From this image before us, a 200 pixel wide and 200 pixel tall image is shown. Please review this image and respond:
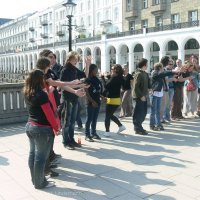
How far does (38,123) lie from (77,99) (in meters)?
2.37

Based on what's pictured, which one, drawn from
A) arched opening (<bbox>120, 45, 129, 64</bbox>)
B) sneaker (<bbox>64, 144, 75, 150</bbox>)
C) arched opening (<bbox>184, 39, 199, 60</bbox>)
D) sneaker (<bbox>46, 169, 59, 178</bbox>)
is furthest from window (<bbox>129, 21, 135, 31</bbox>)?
sneaker (<bbox>46, 169, 59, 178</bbox>)

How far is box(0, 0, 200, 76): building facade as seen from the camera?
36.5 m

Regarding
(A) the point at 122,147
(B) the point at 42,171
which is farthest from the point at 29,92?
(A) the point at 122,147

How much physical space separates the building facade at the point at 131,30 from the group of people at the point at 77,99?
51.3ft

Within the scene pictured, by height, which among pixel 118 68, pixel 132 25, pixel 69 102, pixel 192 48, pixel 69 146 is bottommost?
pixel 69 146

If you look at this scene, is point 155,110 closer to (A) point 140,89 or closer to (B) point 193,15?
(A) point 140,89

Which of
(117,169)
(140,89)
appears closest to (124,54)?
(140,89)

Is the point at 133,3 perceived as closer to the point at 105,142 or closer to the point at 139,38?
the point at 139,38

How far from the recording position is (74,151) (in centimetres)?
662

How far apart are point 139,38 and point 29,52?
4820cm

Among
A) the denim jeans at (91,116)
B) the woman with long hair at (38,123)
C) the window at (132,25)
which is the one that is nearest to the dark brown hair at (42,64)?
the woman with long hair at (38,123)

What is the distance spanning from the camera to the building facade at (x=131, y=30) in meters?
36.5

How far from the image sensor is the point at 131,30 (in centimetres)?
4378

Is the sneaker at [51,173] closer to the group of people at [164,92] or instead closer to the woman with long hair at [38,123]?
the woman with long hair at [38,123]
